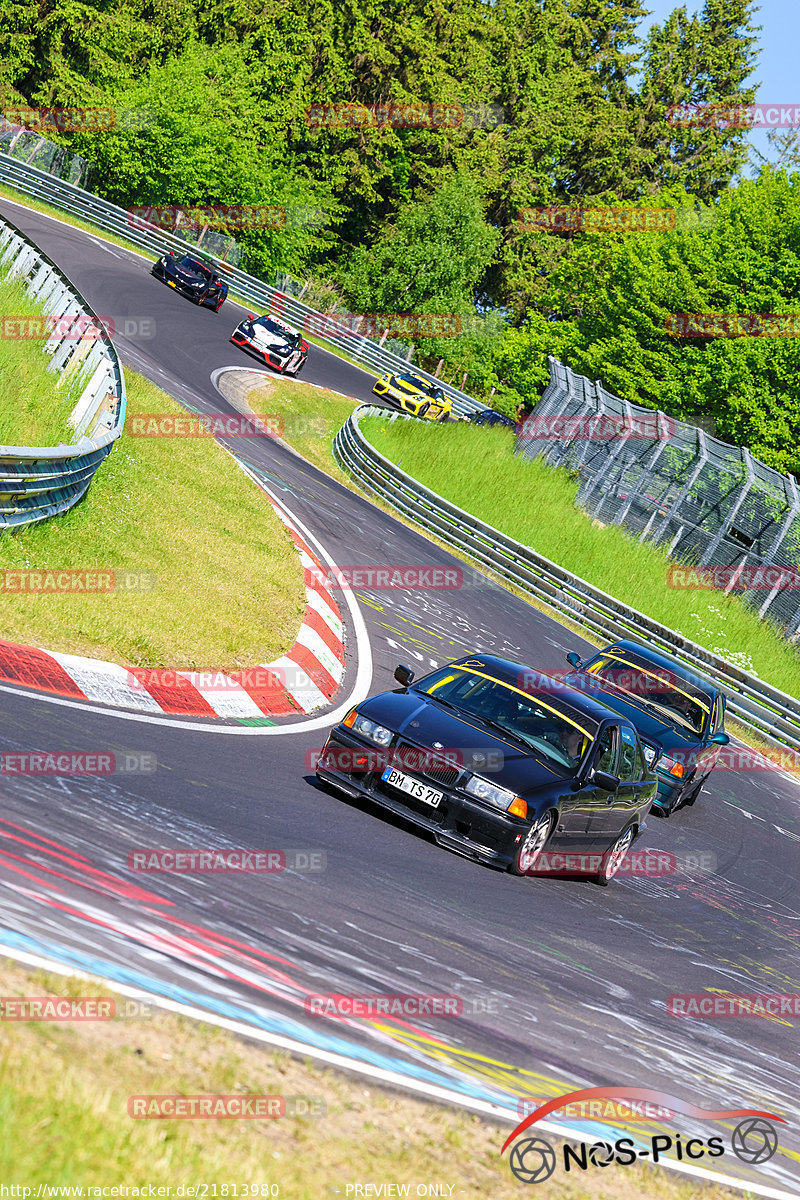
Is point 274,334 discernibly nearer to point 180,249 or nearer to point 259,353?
point 259,353

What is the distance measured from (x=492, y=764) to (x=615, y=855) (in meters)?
2.41

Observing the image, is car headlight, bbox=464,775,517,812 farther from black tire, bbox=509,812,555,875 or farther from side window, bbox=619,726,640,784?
side window, bbox=619,726,640,784

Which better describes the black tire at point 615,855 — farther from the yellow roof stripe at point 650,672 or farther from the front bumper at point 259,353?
the front bumper at point 259,353

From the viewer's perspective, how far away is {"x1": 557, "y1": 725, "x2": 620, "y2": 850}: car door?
31.9ft

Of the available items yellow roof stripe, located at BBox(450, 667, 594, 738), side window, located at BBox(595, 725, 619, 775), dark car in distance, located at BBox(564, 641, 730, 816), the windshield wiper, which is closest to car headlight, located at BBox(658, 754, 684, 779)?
dark car in distance, located at BBox(564, 641, 730, 816)

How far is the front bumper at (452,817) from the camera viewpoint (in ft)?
29.6

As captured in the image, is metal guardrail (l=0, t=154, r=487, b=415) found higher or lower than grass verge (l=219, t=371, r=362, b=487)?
higher

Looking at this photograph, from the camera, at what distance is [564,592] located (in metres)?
26.8

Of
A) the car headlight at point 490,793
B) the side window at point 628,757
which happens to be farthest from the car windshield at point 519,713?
the car headlight at point 490,793

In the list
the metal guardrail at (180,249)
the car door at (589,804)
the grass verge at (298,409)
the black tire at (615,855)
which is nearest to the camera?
the car door at (589,804)

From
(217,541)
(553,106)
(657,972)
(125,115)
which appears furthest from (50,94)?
(657,972)

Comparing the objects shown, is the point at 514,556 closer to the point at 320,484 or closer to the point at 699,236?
the point at 320,484

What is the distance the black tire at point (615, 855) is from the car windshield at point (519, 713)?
1.22 m

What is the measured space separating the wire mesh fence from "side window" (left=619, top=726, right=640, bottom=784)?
17647 millimetres
